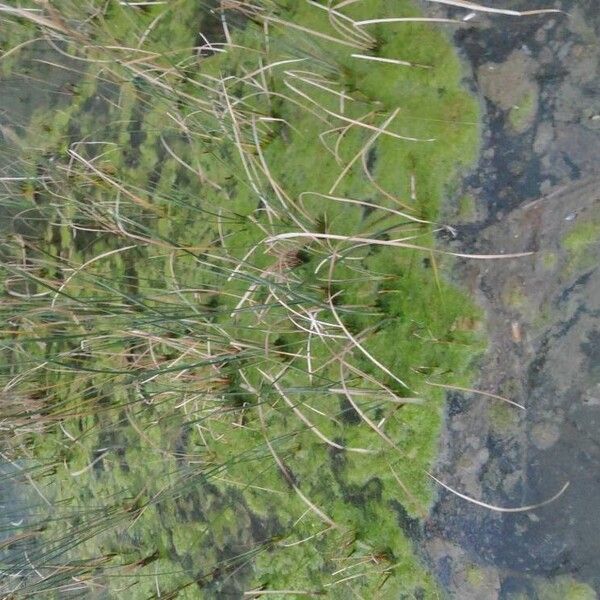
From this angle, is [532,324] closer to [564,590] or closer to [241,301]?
[564,590]

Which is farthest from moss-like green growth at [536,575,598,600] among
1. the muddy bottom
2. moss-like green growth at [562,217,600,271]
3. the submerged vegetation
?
moss-like green growth at [562,217,600,271]

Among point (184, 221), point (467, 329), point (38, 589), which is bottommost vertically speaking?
point (38, 589)

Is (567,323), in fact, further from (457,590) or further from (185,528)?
(185,528)

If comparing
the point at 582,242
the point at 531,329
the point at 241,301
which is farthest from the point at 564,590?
the point at 241,301

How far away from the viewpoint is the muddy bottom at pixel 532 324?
1394 millimetres

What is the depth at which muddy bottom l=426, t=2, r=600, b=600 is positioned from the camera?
4.57 ft

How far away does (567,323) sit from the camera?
142 cm

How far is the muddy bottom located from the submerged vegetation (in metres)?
0.07

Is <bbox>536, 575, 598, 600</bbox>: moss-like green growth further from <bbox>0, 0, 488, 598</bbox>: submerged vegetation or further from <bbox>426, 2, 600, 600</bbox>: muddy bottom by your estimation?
<bbox>0, 0, 488, 598</bbox>: submerged vegetation

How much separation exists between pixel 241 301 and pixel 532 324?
694mm

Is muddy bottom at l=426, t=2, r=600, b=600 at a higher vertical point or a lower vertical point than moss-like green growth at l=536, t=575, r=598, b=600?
higher

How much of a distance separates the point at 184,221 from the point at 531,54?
106cm

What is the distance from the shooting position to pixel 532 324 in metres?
1.46

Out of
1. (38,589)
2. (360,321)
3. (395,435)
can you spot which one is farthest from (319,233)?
(38,589)
